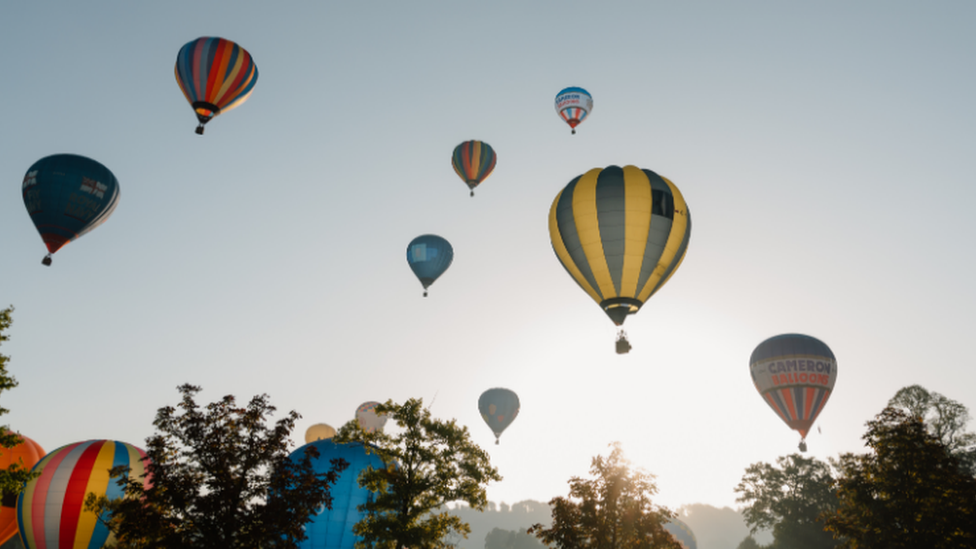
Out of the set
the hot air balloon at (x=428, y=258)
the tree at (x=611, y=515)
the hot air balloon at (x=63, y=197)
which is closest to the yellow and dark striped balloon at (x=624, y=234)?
the tree at (x=611, y=515)

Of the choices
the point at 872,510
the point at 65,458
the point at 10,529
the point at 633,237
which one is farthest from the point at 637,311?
the point at 10,529

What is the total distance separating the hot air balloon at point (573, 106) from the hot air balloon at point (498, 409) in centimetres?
2578

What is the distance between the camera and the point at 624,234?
2730cm

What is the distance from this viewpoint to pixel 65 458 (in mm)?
30141

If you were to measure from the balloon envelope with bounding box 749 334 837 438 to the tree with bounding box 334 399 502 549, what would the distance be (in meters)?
27.2

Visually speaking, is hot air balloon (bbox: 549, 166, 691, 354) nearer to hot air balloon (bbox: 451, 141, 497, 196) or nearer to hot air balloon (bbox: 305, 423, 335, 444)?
hot air balloon (bbox: 451, 141, 497, 196)

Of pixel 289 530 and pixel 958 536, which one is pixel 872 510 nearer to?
pixel 958 536

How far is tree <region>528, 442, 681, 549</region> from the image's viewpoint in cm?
2112

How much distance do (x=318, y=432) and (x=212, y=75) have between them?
4507 centimetres

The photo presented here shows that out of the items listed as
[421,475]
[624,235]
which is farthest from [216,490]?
[624,235]

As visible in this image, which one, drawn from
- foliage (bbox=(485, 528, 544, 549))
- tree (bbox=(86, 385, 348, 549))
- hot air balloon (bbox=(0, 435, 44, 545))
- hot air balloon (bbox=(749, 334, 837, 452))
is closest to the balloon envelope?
hot air balloon (bbox=(749, 334, 837, 452))

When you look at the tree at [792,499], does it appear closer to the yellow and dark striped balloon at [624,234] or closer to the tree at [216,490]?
the yellow and dark striped balloon at [624,234]

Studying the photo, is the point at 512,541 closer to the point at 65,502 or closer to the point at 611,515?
the point at 65,502

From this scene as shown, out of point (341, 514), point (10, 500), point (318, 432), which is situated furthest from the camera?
point (318, 432)
